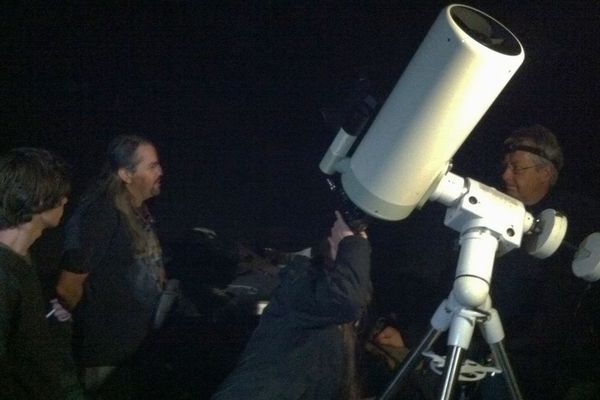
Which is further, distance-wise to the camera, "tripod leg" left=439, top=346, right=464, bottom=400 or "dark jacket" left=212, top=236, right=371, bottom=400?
"dark jacket" left=212, top=236, right=371, bottom=400

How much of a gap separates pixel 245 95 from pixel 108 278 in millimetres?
1637

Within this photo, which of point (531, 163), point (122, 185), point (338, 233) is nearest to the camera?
point (338, 233)

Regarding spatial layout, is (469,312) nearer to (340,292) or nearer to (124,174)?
(340,292)

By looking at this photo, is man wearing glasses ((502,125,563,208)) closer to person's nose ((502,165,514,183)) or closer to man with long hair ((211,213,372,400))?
person's nose ((502,165,514,183))

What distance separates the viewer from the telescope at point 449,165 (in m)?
1.17

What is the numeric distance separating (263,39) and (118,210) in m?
1.57

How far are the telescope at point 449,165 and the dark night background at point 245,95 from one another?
5.03 ft

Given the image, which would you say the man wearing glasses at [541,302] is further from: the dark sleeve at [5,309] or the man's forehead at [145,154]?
the dark sleeve at [5,309]

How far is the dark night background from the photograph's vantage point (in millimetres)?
2709

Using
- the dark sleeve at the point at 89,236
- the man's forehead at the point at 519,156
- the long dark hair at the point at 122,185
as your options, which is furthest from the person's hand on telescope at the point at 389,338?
the dark sleeve at the point at 89,236

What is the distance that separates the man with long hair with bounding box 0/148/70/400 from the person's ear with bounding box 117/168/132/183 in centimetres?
64

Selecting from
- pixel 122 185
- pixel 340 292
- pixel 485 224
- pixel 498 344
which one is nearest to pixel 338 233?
pixel 340 292

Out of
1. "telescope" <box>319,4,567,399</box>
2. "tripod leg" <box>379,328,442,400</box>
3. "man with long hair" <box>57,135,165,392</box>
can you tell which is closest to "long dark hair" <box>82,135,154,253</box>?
"man with long hair" <box>57,135,165,392</box>

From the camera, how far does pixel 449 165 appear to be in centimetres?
136
